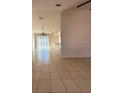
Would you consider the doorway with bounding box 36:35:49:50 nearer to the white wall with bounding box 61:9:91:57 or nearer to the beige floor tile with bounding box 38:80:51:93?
the white wall with bounding box 61:9:91:57

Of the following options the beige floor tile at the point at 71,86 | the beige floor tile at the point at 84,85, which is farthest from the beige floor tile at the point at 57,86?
the beige floor tile at the point at 84,85

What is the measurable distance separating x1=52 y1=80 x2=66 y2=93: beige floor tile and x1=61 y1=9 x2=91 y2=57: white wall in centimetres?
488

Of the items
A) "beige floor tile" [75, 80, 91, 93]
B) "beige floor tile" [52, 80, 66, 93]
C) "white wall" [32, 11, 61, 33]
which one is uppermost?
"white wall" [32, 11, 61, 33]

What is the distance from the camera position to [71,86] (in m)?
4.29

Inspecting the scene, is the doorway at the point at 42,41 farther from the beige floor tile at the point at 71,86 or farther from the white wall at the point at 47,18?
the beige floor tile at the point at 71,86

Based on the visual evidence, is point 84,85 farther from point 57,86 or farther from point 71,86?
point 57,86

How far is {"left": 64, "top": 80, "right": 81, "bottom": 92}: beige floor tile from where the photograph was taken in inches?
156

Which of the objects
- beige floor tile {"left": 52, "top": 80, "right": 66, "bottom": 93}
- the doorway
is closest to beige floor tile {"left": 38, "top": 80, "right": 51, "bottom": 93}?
beige floor tile {"left": 52, "top": 80, "right": 66, "bottom": 93}
